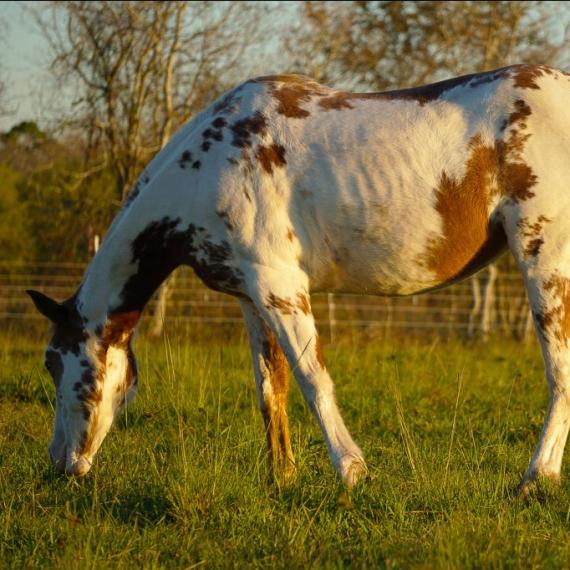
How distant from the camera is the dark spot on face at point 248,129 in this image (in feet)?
16.2

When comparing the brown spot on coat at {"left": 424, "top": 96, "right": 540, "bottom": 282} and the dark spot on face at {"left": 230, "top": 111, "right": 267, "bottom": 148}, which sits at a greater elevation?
the dark spot on face at {"left": 230, "top": 111, "right": 267, "bottom": 148}

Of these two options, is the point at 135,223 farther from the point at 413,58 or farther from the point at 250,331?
the point at 413,58

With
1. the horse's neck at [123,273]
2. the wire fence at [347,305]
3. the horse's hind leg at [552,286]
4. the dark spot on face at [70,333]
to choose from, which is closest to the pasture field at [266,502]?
the horse's hind leg at [552,286]

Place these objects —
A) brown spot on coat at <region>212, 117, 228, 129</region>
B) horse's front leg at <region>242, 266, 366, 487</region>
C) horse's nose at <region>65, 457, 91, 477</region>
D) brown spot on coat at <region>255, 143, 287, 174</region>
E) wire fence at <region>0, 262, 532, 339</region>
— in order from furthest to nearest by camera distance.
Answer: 1. wire fence at <region>0, 262, 532, 339</region>
2. horse's nose at <region>65, 457, 91, 477</region>
3. brown spot on coat at <region>212, 117, 228, 129</region>
4. brown spot on coat at <region>255, 143, 287, 174</region>
5. horse's front leg at <region>242, 266, 366, 487</region>

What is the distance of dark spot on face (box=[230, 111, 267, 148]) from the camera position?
4934 mm

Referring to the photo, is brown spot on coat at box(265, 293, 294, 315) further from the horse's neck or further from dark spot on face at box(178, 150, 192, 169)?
dark spot on face at box(178, 150, 192, 169)

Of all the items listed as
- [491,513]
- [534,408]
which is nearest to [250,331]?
[491,513]

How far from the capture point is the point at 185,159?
5027mm

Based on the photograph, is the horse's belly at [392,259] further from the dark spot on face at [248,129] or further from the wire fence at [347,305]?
the wire fence at [347,305]

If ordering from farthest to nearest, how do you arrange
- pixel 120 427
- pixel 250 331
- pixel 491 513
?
pixel 120 427
pixel 250 331
pixel 491 513

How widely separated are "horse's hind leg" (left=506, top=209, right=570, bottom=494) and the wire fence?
40.2 ft

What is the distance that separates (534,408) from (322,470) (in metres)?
2.84

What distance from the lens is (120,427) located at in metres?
6.49

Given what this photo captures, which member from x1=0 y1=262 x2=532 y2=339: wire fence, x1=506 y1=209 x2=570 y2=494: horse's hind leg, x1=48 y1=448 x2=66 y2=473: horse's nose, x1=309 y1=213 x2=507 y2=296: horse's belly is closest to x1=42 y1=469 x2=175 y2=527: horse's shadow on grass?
x1=48 y1=448 x2=66 y2=473: horse's nose
